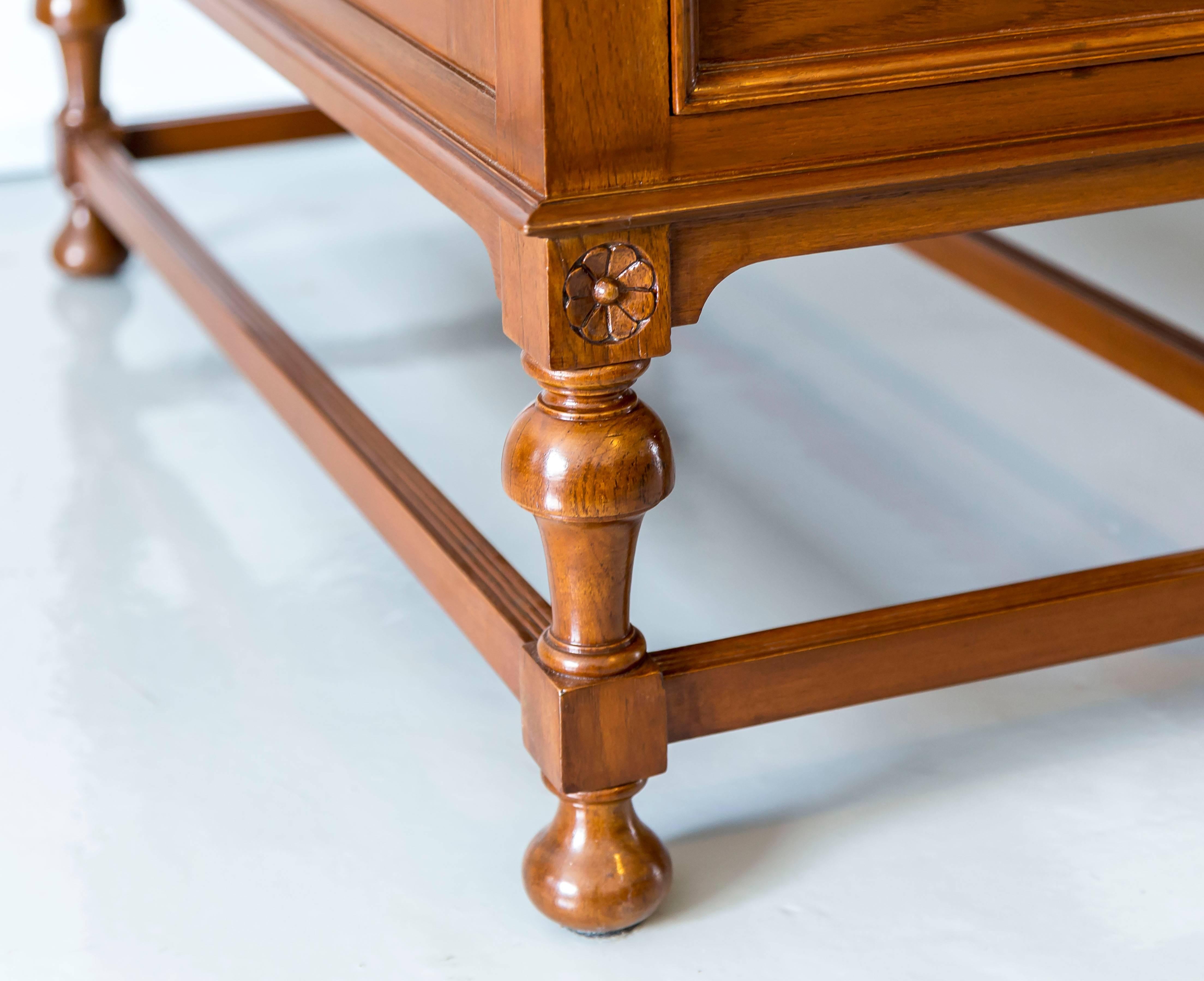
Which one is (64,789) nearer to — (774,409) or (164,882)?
(164,882)

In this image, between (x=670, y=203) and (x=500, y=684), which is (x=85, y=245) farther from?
(x=670, y=203)

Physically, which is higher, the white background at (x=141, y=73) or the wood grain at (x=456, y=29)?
the wood grain at (x=456, y=29)

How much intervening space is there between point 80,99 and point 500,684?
1.48 m

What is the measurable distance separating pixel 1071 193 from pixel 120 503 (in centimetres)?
125

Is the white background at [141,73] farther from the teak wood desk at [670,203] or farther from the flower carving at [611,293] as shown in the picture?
the flower carving at [611,293]

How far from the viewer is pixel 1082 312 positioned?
1.76 metres

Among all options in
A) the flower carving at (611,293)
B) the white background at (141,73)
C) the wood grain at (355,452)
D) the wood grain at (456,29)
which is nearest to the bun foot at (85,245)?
the wood grain at (355,452)

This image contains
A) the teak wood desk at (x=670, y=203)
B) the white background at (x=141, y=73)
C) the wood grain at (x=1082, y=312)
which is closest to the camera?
the teak wood desk at (x=670, y=203)

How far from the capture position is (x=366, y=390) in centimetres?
224

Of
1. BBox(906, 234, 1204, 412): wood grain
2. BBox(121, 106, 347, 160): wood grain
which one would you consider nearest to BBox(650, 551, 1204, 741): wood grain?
BBox(906, 234, 1204, 412): wood grain

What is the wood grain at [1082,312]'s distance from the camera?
1649mm

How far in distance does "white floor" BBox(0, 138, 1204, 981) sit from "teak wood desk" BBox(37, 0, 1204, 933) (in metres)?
0.13

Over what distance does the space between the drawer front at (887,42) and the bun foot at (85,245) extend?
75.6 inches

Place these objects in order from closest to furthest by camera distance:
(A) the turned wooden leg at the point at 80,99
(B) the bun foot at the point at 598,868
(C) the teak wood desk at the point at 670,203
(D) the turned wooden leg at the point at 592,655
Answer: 1. (C) the teak wood desk at the point at 670,203
2. (D) the turned wooden leg at the point at 592,655
3. (B) the bun foot at the point at 598,868
4. (A) the turned wooden leg at the point at 80,99
